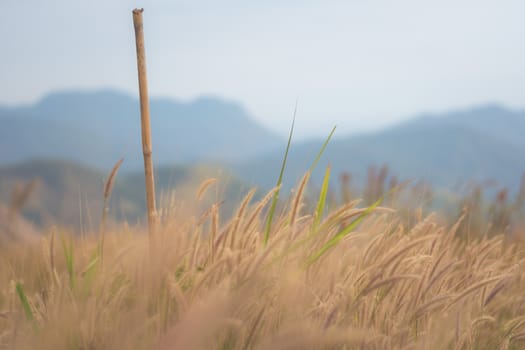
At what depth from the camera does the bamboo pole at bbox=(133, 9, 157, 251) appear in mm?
1640

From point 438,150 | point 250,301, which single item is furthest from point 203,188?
point 438,150

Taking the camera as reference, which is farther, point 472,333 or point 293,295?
point 472,333

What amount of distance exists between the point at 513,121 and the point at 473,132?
42.5m

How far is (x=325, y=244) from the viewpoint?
1839 mm

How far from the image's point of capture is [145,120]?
1686 millimetres

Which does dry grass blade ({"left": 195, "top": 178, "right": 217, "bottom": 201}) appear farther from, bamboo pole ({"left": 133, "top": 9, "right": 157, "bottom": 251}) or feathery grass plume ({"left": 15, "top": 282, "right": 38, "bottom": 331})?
feathery grass plume ({"left": 15, "top": 282, "right": 38, "bottom": 331})

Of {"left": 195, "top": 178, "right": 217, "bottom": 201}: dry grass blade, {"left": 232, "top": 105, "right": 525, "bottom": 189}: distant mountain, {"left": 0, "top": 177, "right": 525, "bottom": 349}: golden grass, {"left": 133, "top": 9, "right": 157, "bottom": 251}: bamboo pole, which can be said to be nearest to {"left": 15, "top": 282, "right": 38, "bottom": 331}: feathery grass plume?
{"left": 0, "top": 177, "right": 525, "bottom": 349}: golden grass

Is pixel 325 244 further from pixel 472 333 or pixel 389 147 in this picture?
pixel 389 147

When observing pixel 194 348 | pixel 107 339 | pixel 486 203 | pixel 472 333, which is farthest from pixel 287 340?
pixel 486 203

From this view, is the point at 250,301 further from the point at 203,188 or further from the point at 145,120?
the point at 145,120

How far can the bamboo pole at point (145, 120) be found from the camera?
64.6 inches

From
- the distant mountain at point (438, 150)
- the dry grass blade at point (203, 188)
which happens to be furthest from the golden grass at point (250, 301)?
the distant mountain at point (438, 150)

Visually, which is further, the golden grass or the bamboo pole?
the bamboo pole

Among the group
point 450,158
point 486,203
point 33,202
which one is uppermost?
point 33,202
